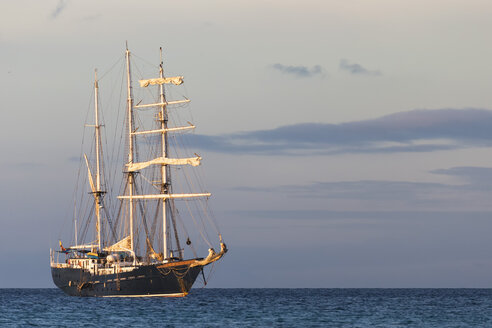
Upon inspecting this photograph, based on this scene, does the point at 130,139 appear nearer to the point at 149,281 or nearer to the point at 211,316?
the point at 149,281

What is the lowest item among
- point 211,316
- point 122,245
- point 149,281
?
point 211,316

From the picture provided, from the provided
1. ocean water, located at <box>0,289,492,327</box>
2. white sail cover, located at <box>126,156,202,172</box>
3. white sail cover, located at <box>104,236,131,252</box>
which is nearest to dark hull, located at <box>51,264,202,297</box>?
ocean water, located at <box>0,289,492,327</box>

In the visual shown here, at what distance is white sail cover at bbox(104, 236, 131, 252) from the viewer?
507 feet

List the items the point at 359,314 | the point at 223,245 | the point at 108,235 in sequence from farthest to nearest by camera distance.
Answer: the point at 108,235, the point at 223,245, the point at 359,314

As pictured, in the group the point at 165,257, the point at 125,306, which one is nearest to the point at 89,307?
the point at 125,306

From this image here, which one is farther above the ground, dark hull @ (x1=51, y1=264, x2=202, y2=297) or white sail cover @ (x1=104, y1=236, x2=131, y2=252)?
white sail cover @ (x1=104, y1=236, x2=131, y2=252)

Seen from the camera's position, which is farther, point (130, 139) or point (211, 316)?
point (130, 139)

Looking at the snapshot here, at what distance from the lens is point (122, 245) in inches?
6107

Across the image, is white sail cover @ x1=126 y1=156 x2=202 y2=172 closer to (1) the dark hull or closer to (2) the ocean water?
(1) the dark hull

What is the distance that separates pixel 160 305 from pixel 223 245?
562 inches

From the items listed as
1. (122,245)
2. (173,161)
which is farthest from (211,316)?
(122,245)

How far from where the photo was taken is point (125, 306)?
128250 millimetres

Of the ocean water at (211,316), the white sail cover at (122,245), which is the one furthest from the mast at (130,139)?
the ocean water at (211,316)

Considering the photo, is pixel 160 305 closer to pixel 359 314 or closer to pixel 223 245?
pixel 223 245
